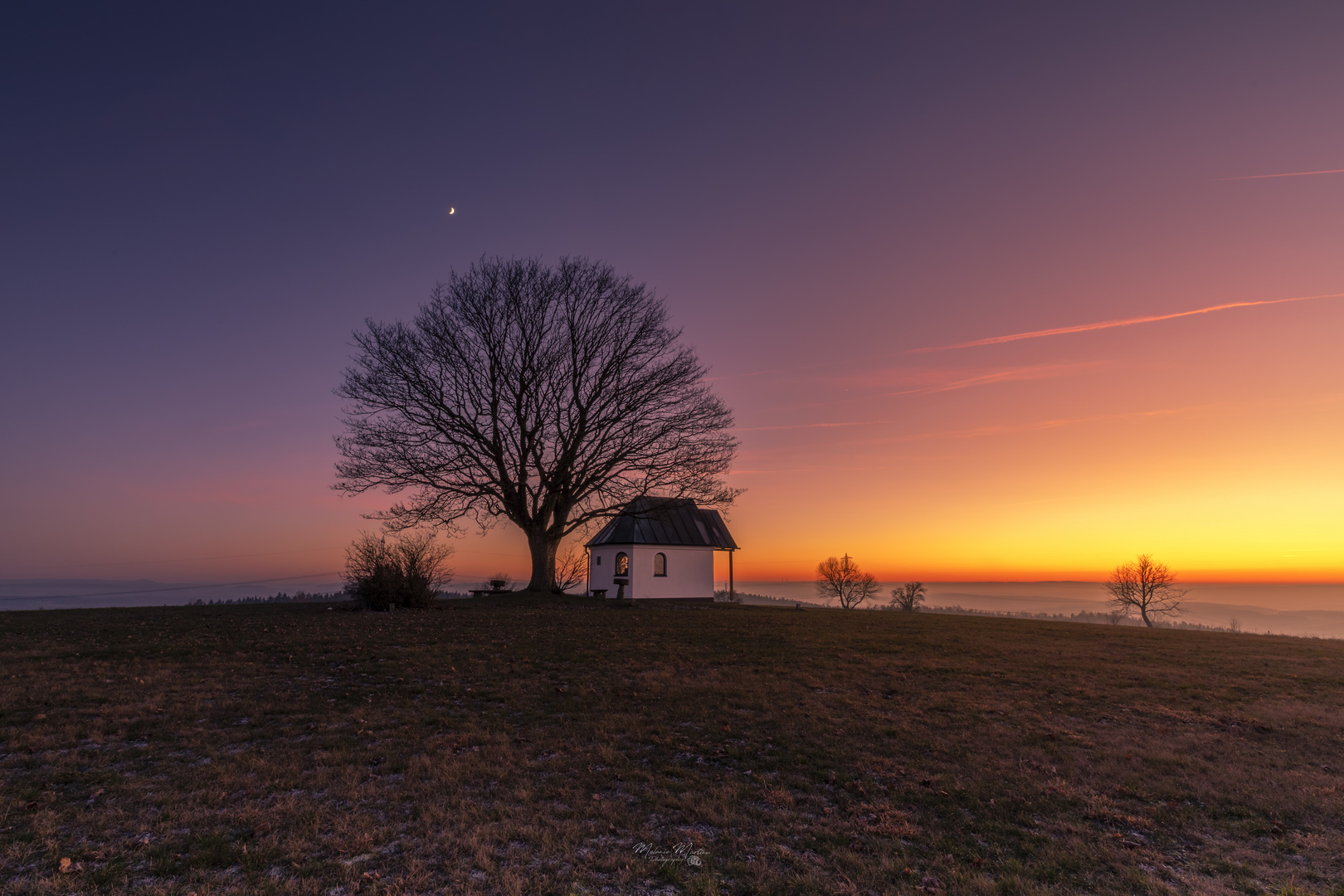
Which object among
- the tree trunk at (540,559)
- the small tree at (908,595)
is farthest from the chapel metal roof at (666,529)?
the small tree at (908,595)

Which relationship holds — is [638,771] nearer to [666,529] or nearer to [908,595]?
[666,529]

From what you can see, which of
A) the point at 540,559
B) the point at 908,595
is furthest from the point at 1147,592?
the point at 540,559

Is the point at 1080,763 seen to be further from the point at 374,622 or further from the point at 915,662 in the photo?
the point at 374,622

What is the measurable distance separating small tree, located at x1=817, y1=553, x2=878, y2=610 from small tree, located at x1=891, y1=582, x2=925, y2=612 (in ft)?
15.7

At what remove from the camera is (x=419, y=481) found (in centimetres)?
2773

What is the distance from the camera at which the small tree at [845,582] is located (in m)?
57.5

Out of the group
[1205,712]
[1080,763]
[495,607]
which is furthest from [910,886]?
[495,607]

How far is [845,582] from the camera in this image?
5806 cm

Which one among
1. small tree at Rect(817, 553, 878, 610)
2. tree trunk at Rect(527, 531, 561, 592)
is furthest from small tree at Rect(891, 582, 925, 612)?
tree trunk at Rect(527, 531, 561, 592)

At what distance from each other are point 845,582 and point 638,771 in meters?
53.5

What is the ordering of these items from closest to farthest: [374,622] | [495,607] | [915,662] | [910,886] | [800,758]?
1. [910,886]
2. [800,758]
3. [915,662]
4. [374,622]
5. [495,607]

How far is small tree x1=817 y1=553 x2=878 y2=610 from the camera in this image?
5753cm

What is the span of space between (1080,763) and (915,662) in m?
6.48

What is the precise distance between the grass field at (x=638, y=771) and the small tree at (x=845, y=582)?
140ft
